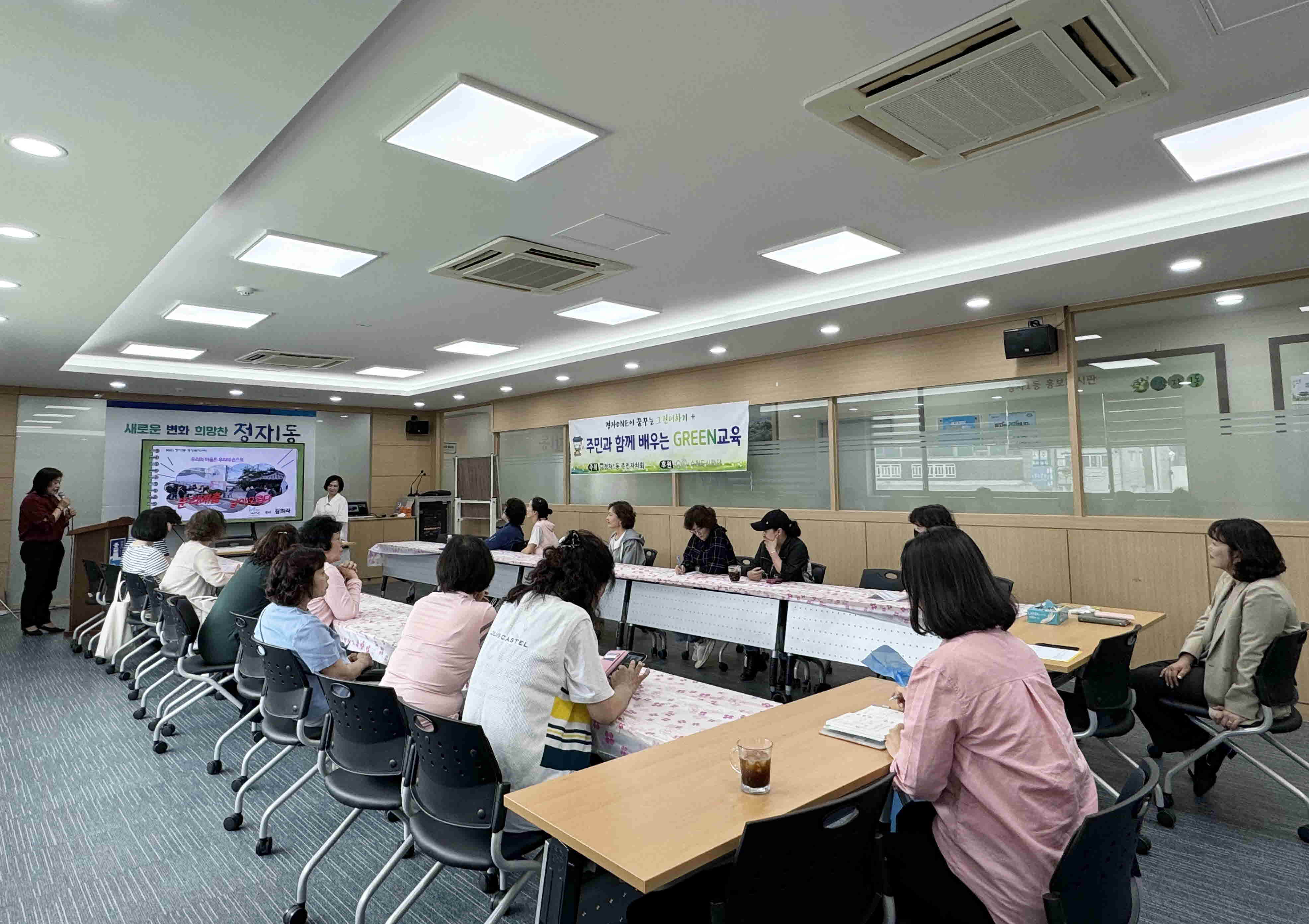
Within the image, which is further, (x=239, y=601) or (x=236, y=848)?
(x=239, y=601)

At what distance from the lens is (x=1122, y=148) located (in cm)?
308

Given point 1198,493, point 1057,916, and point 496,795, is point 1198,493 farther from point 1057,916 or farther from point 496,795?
point 496,795

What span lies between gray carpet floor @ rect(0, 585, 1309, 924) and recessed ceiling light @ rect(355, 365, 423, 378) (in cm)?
494

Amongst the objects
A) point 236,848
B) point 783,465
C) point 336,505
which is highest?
point 783,465

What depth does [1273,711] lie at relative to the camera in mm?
2891

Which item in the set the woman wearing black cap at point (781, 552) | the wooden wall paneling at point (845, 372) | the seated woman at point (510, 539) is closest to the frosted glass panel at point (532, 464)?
the wooden wall paneling at point (845, 372)

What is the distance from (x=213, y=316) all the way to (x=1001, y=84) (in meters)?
5.80

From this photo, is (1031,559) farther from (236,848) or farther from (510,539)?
(236,848)

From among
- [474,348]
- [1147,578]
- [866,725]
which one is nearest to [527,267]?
[474,348]

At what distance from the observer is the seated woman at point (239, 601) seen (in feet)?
12.4

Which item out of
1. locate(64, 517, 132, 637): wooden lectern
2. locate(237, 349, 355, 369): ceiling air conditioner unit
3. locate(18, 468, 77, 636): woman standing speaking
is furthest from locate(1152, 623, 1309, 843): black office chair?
locate(18, 468, 77, 636): woman standing speaking

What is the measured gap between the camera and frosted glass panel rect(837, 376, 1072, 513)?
5309mm

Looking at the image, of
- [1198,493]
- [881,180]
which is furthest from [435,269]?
[1198,493]

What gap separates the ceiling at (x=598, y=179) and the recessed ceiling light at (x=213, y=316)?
0.41 feet
